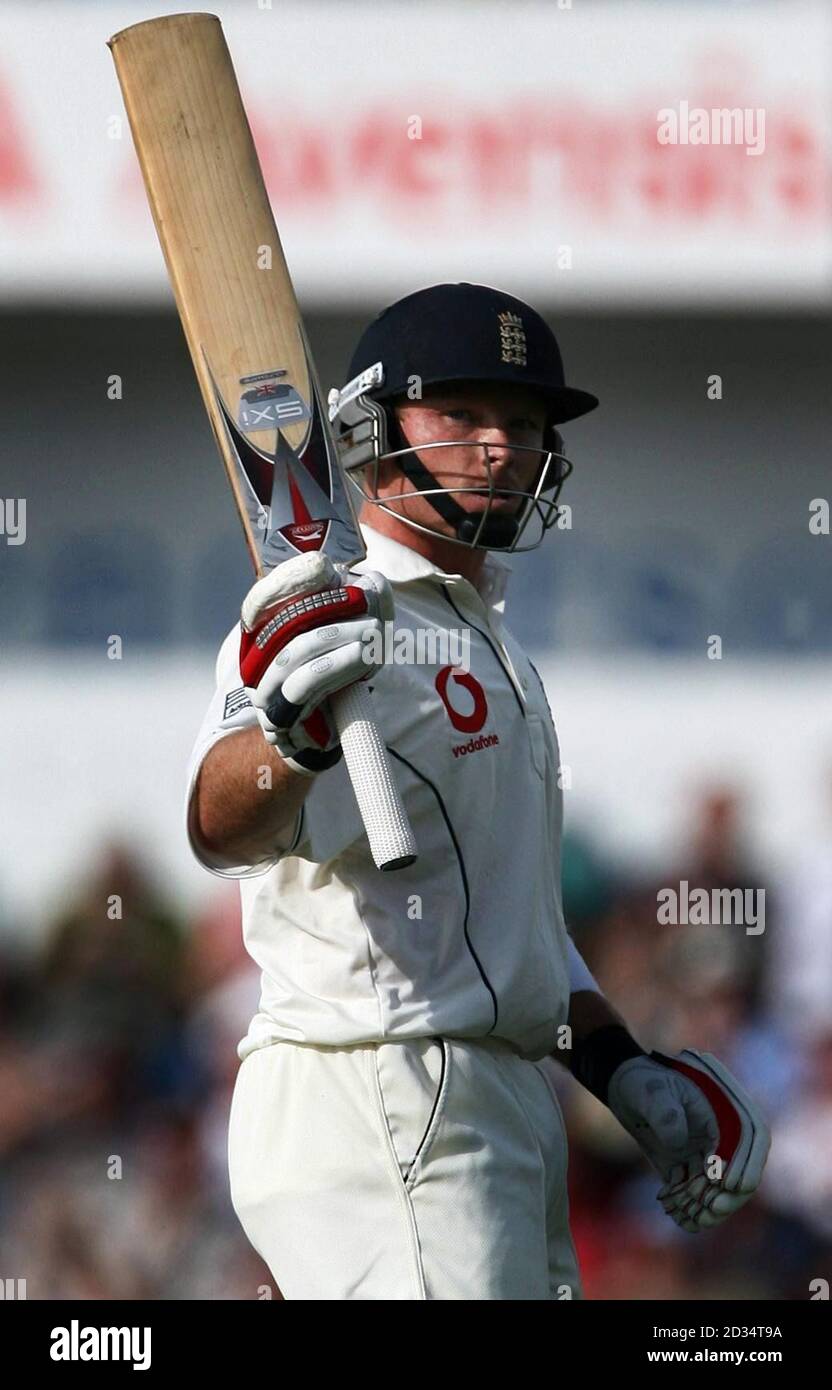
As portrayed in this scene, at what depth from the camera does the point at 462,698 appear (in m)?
2.54

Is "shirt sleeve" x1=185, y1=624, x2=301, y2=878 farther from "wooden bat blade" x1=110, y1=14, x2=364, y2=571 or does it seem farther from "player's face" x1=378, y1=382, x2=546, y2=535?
"player's face" x1=378, y1=382, x2=546, y2=535

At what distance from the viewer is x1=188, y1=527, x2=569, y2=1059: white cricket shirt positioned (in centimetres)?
239

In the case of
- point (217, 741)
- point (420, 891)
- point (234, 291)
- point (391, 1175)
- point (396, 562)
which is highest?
point (234, 291)

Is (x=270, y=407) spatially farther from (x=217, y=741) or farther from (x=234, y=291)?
(x=217, y=741)

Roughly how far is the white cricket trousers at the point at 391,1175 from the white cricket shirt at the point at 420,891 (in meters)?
0.04

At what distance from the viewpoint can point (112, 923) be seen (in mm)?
4852

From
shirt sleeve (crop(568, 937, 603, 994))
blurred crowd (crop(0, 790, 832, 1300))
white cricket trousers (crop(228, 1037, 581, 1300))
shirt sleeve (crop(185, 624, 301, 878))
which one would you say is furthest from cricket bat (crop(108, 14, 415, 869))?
blurred crowd (crop(0, 790, 832, 1300))

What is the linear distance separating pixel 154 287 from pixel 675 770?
6.51 ft

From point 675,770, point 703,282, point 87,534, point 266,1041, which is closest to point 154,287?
point 87,534

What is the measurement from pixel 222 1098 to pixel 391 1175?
2.30 meters

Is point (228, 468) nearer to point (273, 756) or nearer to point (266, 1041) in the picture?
point (273, 756)

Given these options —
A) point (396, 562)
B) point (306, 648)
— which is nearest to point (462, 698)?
point (396, 562)

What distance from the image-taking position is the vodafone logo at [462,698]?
8.23 feet

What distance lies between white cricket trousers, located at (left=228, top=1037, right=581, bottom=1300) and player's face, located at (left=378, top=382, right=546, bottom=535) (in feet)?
2.32
